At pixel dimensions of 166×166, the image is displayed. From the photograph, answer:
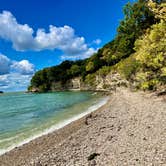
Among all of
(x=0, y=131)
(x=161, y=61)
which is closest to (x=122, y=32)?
(x=161, y=61)

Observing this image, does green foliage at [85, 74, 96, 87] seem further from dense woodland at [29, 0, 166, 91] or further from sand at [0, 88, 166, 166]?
sand at [0, 88, 166, 166]

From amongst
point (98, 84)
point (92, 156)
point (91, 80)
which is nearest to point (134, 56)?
point (92, 156)

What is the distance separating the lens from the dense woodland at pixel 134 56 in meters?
26.4

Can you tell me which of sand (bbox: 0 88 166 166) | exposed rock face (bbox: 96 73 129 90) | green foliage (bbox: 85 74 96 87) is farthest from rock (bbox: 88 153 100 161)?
green foliage (bbox: 85 74 96 87)

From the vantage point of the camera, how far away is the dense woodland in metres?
26.4

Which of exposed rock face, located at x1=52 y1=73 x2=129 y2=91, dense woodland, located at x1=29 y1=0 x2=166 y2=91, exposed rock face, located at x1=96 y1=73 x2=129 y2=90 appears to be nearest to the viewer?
dense woodland, located at x1=29 y1=0 x2=166 y2=91

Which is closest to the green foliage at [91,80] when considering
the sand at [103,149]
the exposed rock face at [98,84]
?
the exposed rock face at [98,84]

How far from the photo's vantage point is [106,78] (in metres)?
89.8

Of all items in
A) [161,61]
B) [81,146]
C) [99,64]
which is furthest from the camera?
[99,64]

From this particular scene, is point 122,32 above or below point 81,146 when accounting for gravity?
above

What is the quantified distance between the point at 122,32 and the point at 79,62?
52.3 meters

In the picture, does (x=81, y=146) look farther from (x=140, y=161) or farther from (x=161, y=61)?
(x=161, y=61)

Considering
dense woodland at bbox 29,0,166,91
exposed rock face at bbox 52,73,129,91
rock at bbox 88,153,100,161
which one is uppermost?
dense woodland at bbox 29,0,166,91

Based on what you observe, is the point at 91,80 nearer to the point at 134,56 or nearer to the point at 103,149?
the point at 134,56
